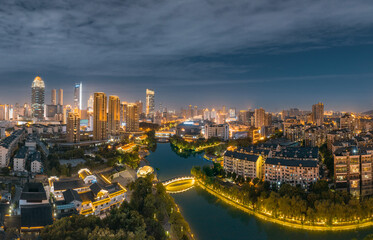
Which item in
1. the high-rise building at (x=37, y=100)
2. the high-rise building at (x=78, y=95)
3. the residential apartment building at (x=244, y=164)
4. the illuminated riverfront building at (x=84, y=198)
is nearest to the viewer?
the illuminated riverfront building at (x=84, y=198)

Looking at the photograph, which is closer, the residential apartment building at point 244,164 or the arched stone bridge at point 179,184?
the arched stone bridge at point 179,184

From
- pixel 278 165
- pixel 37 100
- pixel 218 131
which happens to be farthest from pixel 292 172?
pixel 37 100

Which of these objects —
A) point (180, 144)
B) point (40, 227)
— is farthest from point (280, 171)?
point (180, 144)

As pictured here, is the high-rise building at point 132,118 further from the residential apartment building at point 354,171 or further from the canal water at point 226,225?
the residential apartment building at point 354,171

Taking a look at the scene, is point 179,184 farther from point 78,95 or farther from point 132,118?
point 78,95

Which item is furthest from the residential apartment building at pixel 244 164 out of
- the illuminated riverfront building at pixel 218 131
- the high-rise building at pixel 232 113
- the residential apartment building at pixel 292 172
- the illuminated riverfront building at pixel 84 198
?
the high-rise building at pixel 232 113

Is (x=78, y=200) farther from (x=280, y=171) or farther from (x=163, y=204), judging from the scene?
(x=280, y=171)

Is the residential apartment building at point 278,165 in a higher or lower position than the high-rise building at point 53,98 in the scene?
lower
